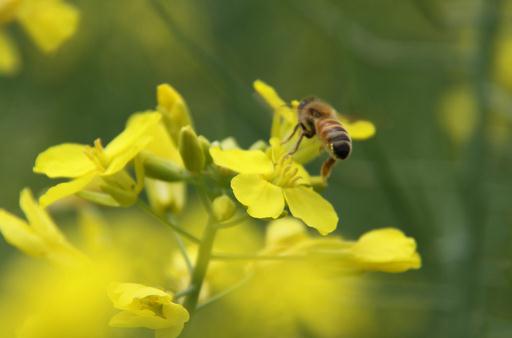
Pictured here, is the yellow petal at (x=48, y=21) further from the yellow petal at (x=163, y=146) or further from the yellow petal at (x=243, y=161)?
the yellow petal at (x=243, y=161)

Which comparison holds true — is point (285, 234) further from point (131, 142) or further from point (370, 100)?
point (370, 100)

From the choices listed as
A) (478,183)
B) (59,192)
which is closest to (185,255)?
(59,192)

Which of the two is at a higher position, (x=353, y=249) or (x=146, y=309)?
(x=353, y=249)

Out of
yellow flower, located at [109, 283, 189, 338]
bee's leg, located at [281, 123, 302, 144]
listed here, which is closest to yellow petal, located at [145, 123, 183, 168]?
bee's leg, located at [281, 123, 302, 144]

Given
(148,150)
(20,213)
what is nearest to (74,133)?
(20,213)

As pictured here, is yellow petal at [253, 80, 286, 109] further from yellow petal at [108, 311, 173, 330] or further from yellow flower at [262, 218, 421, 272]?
yellow petal at [108, 311, 173, 330]

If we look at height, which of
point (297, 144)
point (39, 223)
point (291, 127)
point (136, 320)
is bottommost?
point (136, 320)
